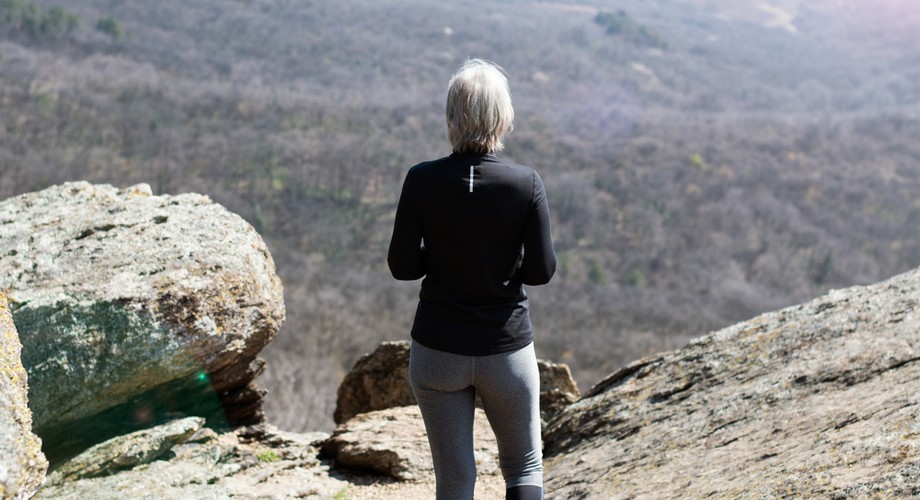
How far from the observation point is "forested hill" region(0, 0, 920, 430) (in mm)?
65562

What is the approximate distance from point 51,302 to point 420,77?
12446 centimetres

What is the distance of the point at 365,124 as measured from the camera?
101 meters

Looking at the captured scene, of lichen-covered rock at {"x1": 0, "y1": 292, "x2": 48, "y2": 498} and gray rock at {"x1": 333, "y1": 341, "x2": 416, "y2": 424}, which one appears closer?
lichen-covered rock at {"x1": 0, "y1": 292, "x2": 48, "y2": 498}

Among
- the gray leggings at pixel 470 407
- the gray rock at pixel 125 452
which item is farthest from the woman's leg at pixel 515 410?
the gray rock at pixel 125 452

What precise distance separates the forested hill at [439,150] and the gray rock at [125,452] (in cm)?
3706

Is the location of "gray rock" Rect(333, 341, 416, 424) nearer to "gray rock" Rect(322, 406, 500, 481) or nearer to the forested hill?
"gray rock" Rect(322, 406, 500, 481)

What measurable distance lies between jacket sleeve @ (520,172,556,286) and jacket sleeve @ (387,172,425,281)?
0.46 meters

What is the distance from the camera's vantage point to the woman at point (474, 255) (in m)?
3.37

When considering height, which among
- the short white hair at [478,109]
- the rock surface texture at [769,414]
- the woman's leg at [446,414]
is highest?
the short white hair at [478,109]

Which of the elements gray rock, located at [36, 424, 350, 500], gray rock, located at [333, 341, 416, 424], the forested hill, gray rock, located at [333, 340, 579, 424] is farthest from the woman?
the forested hill

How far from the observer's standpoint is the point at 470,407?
3641 mm

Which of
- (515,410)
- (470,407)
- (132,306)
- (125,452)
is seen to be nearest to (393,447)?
(125,452)

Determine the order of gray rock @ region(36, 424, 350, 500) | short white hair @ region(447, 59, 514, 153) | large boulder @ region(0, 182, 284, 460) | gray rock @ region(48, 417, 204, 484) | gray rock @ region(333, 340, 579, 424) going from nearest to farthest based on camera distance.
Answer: short white hair @ region(447, 59, 514, 153)
gray rock @ region(36, 424, 350, 500)
gray rock @ region(48, 417, 204, 484)
large boulder @ region(0, 182, 284, 460)
gray rock @ region(333, 340, 579, 424)

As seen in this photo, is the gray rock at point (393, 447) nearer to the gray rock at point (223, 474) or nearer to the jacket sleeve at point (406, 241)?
the gray rock at point (223, 474)
